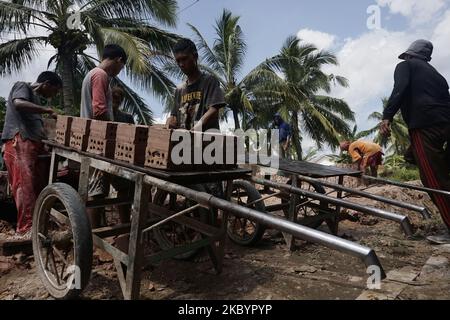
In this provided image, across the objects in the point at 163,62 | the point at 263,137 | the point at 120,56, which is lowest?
the point at 120,56

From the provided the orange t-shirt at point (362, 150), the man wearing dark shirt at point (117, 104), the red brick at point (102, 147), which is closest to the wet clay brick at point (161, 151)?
the red brick at point (102, 147)

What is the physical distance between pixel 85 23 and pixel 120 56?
29.7 feet

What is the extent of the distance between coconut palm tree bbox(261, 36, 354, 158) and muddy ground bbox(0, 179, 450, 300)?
14.1m

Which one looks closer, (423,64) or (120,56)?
(120,56)

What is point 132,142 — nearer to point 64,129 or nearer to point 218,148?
point 218,148

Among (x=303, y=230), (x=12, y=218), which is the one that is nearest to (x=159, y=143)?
(x=303, y=230)

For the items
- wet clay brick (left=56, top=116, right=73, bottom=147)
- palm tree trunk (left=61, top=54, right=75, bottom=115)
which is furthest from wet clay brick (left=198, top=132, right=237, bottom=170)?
palm tree trunk (left=61, top=54, right=75, bottom=115)

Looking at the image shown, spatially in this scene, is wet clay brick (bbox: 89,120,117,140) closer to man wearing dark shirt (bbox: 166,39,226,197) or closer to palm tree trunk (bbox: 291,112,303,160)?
man wearing dark shirt (bbox: 166,39,226,197)

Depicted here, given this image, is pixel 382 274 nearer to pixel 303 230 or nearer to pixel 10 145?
pixel 303 230

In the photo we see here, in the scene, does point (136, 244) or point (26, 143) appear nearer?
point (136, 244)

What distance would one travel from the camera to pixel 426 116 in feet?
11.9

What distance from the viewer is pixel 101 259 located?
331 centimetres

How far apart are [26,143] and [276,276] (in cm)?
271

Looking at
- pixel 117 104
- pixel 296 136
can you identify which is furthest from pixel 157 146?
pixel 296 136
